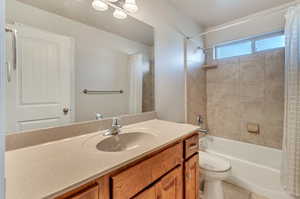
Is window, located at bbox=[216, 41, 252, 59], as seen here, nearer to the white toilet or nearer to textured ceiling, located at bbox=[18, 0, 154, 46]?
textured ceiling, located at bbox=[18, 0, 154, 46]

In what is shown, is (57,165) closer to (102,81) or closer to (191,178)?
(102,81)

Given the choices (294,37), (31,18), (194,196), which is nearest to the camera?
(31,18)

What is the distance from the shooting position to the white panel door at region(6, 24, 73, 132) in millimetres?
854

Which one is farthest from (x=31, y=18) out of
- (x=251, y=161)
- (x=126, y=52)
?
(x=251, y=161)

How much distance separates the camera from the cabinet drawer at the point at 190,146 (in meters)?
1.09

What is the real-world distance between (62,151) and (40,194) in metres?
0.34

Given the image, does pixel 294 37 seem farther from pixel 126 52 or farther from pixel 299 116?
pixel 126 52

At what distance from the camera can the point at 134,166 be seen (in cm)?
72

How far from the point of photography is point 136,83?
152 cm

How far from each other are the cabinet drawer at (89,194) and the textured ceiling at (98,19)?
1084mm

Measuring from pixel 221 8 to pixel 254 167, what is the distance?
2.08 metres

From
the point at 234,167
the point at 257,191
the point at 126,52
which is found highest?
the point at 126,52

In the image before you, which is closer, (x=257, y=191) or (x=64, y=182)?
(x=64, y=182)

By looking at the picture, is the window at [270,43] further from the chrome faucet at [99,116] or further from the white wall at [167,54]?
the chrome faucet at [99,116]
